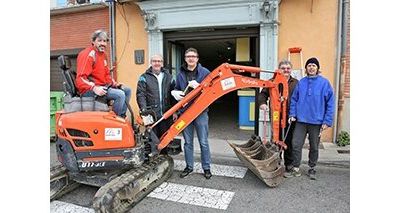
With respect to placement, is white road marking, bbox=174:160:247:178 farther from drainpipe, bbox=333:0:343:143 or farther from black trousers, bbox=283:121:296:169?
drainpipe, bbox=333:0:343:143

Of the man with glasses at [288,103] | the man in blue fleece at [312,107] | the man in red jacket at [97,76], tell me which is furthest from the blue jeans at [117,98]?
the man in blue fleece at [312,107]

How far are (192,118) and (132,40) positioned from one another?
4.30 metres

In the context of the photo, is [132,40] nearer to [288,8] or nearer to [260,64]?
[260,64]

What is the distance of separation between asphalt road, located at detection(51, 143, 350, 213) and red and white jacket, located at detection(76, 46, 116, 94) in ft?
4.82

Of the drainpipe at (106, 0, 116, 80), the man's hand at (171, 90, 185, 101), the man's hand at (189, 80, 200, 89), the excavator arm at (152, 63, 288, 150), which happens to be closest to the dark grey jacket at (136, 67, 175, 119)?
the man's hand at (171, 90, 185, 101)

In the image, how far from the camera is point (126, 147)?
356cm

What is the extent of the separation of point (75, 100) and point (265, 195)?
2.65m

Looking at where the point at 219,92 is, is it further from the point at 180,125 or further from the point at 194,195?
the point at 194,195

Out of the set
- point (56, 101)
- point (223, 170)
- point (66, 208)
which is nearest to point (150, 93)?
point (223, 170)

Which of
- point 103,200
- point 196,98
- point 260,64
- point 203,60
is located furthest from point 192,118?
point 203,60

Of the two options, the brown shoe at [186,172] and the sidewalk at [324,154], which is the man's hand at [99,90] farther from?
the sidewalk at [324,154]

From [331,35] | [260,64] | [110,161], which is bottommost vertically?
[110,161]

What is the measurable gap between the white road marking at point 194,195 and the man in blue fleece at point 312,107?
1.37m

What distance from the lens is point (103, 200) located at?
303 cm
